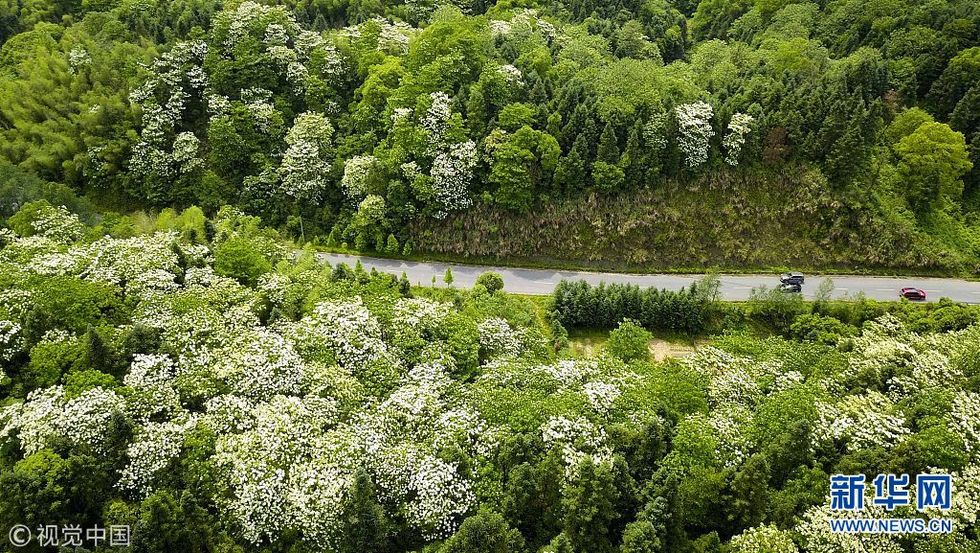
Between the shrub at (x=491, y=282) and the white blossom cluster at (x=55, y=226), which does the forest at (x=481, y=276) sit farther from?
the shrub at (x=491, y=282)

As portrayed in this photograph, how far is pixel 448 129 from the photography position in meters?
66.4

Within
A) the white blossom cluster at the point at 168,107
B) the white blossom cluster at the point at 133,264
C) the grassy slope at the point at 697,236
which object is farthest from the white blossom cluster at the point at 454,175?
the white blossom cluster at the point at 168,107


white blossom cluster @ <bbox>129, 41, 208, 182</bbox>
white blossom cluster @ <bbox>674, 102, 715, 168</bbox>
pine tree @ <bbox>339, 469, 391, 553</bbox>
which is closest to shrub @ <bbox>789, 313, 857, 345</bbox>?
white blossom cluster @ <bbox>674, 102, 715, 168</bbox>

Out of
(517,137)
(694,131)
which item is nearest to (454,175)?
(517,137)

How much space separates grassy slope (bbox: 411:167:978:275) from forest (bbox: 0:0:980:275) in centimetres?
22

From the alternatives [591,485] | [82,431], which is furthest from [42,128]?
[591,485]

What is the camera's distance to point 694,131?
6600 cm

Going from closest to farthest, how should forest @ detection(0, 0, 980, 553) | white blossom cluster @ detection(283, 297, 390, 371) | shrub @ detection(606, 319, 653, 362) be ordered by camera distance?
forest @ detection(0, 0, 980, 553), white blossom cluster @ detection(283, 297, 390, 371), shrub @ detection(606, 319, 653, 362)

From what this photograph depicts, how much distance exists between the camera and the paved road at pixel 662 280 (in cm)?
6262

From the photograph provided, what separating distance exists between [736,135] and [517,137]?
2492cm

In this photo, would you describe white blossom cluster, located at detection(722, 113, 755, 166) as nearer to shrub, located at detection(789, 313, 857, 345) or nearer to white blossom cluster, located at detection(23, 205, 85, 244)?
shrub, located at detection(789, 313, 857, 345)

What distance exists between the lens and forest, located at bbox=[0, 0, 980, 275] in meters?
65.8

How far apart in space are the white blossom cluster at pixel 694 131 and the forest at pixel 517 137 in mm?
222

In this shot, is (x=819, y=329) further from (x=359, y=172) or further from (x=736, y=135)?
(x=359, y=172)
